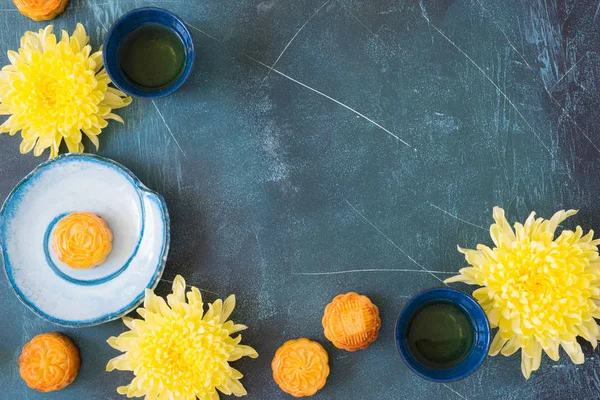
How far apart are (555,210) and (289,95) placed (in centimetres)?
47

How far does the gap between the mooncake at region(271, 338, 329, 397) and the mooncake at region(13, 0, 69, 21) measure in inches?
25.4

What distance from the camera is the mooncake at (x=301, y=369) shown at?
35.2 inches

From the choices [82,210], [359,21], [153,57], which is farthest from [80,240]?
[359,21]

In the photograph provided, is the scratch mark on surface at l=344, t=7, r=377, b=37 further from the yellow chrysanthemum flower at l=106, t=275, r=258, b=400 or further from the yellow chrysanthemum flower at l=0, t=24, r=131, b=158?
the yellow chrysanthemum flower at l=106, t=275, r=258, b=400

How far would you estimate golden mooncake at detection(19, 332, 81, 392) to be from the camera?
901 millimetres

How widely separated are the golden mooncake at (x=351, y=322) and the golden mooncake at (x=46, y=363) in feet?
1.32

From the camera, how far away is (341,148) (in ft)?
3.16

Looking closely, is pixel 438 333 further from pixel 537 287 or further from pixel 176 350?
pixel 176 350

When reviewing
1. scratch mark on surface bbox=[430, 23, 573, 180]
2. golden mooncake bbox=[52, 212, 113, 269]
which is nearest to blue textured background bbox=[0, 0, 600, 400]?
scratch mark on surface bbox=[430, 23, 573, 180]

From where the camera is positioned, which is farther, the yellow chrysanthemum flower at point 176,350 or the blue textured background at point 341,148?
the blue textured background at point 341,148

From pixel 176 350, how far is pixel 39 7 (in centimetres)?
57

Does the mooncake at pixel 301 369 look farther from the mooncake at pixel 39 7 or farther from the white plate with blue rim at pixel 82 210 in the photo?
the mooncake at pixel 39 7

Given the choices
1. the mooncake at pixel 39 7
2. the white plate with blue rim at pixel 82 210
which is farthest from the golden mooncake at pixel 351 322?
the mooncake at pixel 39 7

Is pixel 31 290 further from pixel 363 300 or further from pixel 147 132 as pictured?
pixel 363 300
